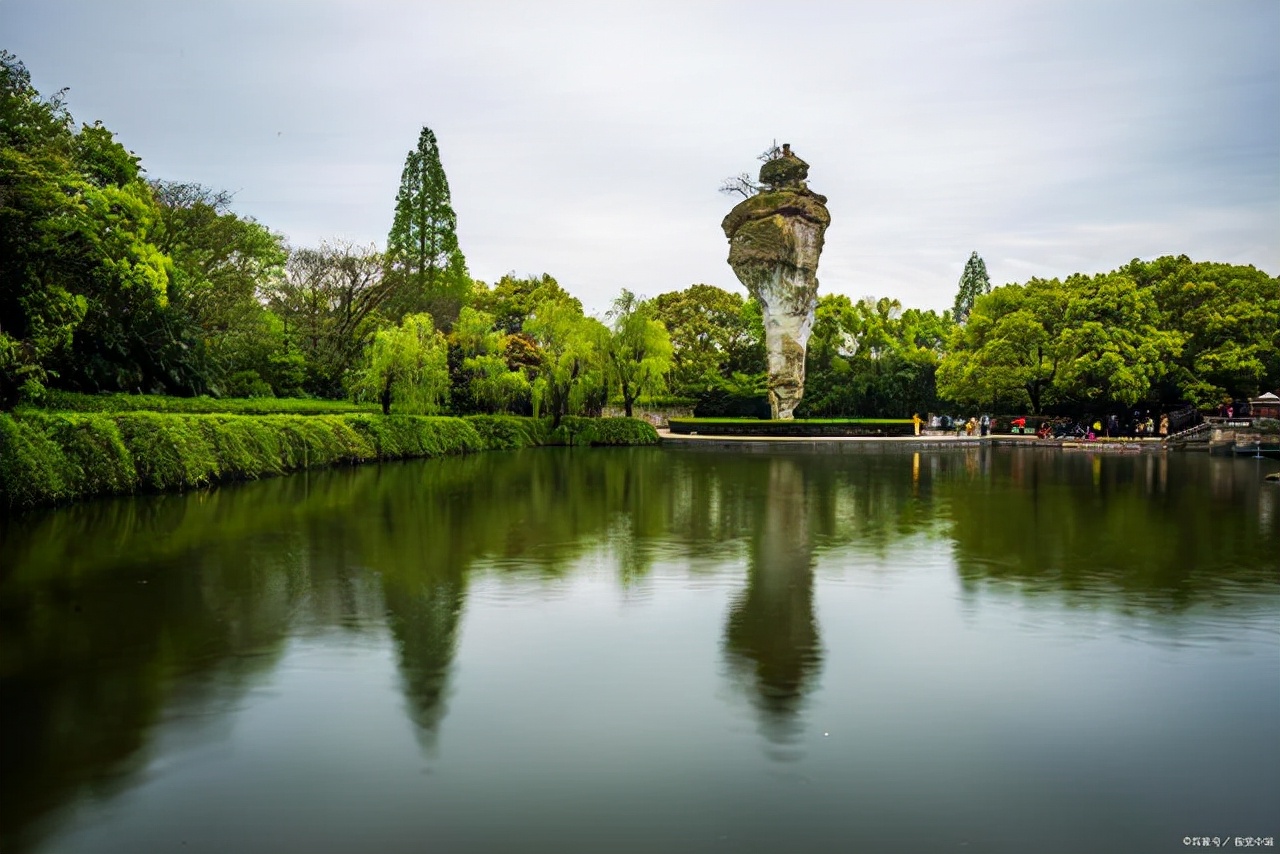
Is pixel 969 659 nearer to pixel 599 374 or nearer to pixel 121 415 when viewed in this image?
pixel 121 415

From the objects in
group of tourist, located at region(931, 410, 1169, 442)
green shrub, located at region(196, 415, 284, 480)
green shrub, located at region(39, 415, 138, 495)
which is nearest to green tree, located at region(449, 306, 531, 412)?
green shrub, located at region(196, 415, 284, 480)

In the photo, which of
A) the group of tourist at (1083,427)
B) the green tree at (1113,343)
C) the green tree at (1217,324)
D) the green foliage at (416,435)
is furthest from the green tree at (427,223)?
the green tree at (1217,324)

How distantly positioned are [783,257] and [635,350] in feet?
39.6

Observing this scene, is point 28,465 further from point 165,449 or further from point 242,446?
point 242,446

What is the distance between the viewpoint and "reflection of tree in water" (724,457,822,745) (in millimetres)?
5859

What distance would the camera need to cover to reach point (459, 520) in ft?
46.6

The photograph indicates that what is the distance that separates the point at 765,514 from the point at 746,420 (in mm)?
29252

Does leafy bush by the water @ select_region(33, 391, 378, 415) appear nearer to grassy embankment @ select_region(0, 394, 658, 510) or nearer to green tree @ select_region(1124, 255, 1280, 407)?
grassy embankment @ select_region(0, 394, 658, 510)

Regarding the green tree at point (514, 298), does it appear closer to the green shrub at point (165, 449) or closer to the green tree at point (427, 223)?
the green tree at point (427, 223)

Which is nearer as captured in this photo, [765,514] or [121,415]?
[765,514]

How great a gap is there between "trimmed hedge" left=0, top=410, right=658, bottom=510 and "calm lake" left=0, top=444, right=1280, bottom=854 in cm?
201

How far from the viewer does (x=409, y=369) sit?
30.0 m

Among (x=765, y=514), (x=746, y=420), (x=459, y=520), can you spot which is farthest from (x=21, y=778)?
(x=746, y=420)

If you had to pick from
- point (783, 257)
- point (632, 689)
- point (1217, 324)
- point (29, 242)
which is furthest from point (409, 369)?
point (1217, 324)
